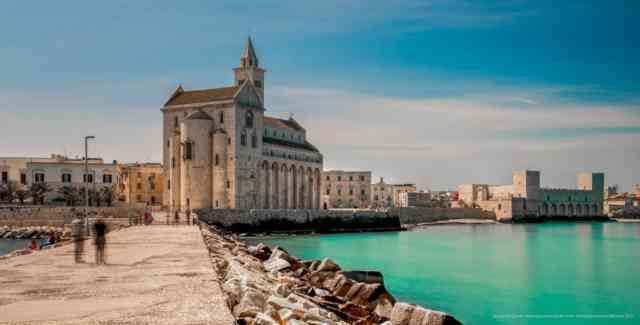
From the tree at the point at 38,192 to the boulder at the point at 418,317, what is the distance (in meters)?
56.2

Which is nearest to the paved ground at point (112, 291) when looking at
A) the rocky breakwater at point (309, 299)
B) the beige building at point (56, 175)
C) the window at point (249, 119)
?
the rocky breakwater at point (309, 299)

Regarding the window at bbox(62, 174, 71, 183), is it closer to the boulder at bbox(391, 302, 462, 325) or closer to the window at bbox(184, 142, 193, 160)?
the window at bbox(184, 142, 193, 160)

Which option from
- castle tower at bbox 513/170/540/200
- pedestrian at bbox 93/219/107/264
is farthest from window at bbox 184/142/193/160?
castle tower at bbox 513/170/540/200

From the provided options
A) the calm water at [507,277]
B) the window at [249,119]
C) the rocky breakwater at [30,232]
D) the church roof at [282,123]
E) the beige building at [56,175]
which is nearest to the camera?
the calm water at [507,277]

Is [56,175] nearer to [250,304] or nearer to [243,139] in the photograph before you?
[243,139]

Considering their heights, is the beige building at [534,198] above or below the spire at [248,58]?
below

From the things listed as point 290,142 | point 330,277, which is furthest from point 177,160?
point 330,277

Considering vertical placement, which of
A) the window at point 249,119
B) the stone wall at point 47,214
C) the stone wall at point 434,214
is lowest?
the stone wall at point 434,214

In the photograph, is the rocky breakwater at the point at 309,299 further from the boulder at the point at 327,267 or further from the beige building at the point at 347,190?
the beige building at the point at 347,190

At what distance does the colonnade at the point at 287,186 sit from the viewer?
62.2 metres

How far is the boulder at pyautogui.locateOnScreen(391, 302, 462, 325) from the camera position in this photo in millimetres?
10977

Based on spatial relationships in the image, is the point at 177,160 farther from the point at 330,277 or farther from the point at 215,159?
the point at 330,277

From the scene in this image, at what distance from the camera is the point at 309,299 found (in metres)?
12.5

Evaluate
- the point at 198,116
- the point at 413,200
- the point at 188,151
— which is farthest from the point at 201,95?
the point at 413,200
